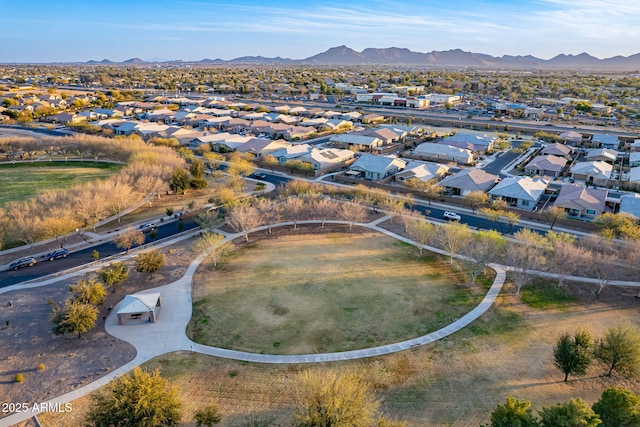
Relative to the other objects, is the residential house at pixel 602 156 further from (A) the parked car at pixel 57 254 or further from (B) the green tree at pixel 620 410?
Result: (A) the parked car at pixel 57 254

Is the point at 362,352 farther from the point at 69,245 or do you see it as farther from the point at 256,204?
the point at 69,245

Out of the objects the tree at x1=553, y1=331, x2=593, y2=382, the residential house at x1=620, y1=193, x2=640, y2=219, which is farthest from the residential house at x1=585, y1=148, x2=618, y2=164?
the tree at x1=553, y1=331, x2=593, y2=382

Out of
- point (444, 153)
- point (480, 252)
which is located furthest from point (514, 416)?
point (444, 153)

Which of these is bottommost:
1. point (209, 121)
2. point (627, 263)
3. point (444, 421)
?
point (444, 421)

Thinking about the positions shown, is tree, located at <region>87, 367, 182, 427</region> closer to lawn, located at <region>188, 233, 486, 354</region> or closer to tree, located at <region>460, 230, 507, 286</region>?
lawn, located at <region>188, 233, 486, 354</region>

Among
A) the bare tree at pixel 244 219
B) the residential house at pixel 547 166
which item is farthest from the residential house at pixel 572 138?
the bare tree at pixel 244 219

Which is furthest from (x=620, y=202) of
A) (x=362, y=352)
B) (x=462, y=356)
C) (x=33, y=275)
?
(x=33, y=275)

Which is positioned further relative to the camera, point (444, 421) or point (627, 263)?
point (627, 263)
